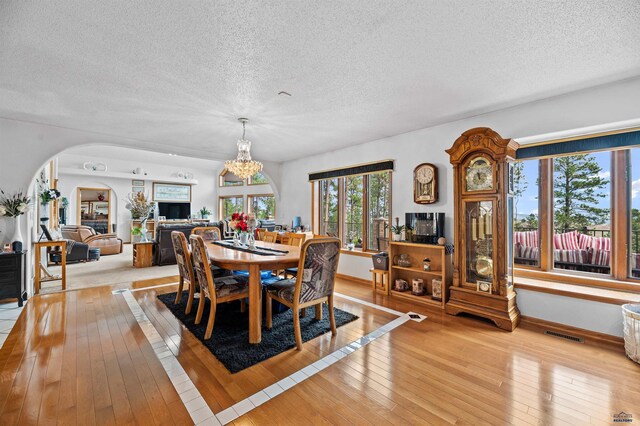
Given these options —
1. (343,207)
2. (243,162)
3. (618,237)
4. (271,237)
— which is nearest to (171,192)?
(271,237)

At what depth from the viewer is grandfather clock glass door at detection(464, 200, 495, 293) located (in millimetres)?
3158

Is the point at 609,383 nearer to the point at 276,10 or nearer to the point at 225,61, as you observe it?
the point at 276,10

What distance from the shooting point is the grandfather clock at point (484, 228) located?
119 inches

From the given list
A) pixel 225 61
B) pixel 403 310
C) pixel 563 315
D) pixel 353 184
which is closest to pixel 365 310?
pixel 403 310

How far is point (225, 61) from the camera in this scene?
2225mm

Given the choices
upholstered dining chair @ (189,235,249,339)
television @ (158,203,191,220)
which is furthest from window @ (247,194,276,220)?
upholstered dining chair @ (189,235,249,339)

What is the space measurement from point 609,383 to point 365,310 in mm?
2104

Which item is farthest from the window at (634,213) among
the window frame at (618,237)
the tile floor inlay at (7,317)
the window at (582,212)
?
the tile floor inlay at (7,317)

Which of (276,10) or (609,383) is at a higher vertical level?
(276,10)

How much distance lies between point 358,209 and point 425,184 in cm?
153

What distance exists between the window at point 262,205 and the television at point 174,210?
2.58 metres

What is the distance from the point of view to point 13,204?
3.61 m

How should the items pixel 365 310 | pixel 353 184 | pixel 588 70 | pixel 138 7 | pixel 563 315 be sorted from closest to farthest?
pixel 138 7, pixel 588 70, pixel 563 315, pixel 365 310, pixel 353 184

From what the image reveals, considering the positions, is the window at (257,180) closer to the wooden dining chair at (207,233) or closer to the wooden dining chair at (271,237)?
the wooden dining chair at (207,233)
